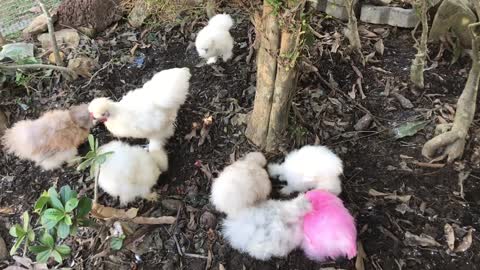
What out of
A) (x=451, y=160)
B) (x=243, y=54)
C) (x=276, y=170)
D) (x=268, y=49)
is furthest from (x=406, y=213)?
(x=243, y=54)

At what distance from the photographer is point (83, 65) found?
2838 millimetres

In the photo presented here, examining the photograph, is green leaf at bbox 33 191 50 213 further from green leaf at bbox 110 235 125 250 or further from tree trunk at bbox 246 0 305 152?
tree trunk at bbox 246 0 305 152

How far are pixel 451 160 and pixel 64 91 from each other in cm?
216

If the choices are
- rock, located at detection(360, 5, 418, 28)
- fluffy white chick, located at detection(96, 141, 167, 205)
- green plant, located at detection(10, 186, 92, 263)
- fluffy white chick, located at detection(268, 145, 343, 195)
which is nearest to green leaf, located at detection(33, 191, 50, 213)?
green plant, located at detection(10, 186, 92, 263)

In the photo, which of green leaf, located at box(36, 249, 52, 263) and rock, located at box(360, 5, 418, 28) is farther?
rock, located at box(360, 5, 418, 28)

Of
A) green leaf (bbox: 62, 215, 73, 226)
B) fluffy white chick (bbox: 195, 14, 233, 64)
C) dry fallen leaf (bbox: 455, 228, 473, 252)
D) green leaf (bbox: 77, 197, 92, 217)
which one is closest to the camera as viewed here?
green leaf (bbox: 62, 215, 73, 226)

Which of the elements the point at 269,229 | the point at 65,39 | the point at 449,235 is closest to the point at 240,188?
the point at 269,229

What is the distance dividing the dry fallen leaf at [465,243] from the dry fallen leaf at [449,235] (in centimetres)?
3

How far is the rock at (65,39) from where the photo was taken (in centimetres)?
305

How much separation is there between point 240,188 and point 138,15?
5.71ft

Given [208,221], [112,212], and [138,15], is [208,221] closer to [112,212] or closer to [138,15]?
[112,212]

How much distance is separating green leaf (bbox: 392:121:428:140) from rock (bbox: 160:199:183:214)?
3.73 ft

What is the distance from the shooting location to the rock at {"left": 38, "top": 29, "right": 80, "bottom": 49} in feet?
10.00

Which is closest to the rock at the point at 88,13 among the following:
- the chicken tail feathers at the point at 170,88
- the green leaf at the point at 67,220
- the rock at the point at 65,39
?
the rock at the point at 65,39
